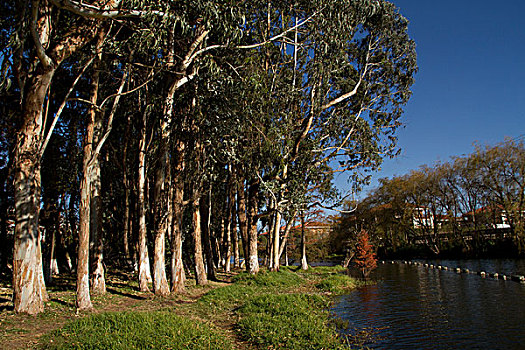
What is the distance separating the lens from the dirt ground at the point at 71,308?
8320mm

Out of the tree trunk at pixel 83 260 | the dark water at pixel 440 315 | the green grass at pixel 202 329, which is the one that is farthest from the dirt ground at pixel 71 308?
the dark water at pixel 440 315

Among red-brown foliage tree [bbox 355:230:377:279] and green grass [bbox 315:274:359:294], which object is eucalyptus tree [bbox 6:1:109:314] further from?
red-brown foliage tree [bbox 355:230:377:279]

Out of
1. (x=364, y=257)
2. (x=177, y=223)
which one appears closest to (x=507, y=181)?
(x=364, y=257)

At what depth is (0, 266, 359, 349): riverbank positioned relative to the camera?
25.3 ft

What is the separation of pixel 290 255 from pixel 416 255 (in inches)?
639

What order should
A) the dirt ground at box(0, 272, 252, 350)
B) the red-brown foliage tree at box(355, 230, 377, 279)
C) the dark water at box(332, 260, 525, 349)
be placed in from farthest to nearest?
the red-brown foliage tree at box(355, 230, 377, 279), the dark water at box(332, 260, 525, 349), the dirt ground at box(0, 272, 252, 350)

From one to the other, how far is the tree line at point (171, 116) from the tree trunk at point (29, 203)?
0.03 meters

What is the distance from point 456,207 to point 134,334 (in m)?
44.2

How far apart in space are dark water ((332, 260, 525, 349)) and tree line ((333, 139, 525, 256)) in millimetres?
13248

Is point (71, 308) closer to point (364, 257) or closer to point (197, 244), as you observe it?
point (197, 244)

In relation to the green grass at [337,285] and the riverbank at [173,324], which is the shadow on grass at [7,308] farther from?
the green grass at [337,285]

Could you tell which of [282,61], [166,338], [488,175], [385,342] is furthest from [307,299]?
[488,175]

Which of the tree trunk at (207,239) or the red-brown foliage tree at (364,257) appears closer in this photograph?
the tree trunk at (207,239)

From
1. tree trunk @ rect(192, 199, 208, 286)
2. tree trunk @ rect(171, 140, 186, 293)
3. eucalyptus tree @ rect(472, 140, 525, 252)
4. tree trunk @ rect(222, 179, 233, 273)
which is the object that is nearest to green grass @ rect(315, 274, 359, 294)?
tree trunk @ rect(192, 199, 208, 286)
